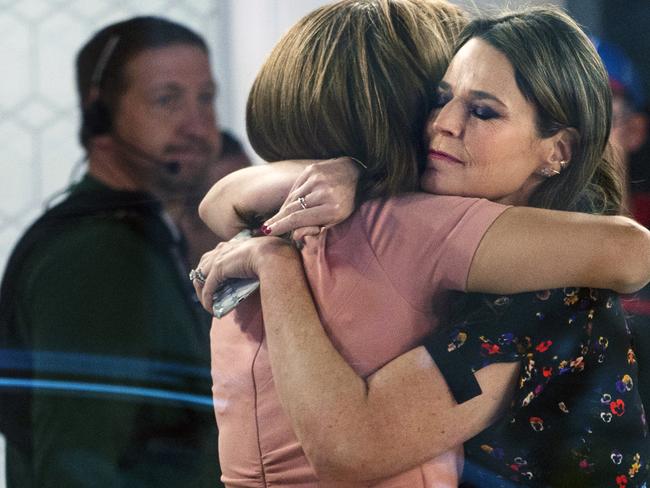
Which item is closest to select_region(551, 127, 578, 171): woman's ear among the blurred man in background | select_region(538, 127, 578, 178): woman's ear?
select_region(538, 127, 578, 178): woman's ear

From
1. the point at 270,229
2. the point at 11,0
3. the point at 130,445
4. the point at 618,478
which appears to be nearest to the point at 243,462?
the point at 130,445

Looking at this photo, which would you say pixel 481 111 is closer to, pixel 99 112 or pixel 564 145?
pixel 564 145

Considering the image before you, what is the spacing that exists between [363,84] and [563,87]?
0.16m

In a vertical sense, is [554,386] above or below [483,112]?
below

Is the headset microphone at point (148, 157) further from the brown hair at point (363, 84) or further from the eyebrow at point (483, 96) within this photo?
the eyebrow at point (483, 96)

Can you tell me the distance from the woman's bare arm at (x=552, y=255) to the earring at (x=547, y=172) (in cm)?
3

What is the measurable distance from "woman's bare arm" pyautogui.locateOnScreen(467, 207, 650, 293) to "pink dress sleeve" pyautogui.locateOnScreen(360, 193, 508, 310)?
11 mm

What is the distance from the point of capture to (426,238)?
0.65 metres

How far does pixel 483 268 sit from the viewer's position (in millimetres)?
626

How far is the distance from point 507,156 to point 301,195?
0.17 meters

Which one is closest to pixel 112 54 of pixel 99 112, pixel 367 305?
pixel 99 112

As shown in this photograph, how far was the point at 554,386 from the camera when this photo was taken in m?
0.64

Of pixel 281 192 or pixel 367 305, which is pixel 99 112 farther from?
pixel 367 305

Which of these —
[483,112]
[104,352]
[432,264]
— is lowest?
[104,352]
